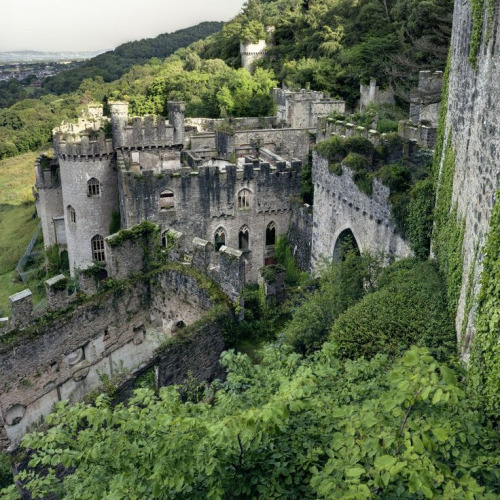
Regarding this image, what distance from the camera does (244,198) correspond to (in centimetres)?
2939

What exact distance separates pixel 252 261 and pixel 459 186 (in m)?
19.0

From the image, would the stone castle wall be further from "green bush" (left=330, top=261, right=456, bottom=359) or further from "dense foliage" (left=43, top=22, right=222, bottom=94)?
"dense foliage" (left=43, top=22, right=222, bottom=94)

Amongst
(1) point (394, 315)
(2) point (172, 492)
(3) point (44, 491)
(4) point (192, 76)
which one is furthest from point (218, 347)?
(4) point (192, 76)

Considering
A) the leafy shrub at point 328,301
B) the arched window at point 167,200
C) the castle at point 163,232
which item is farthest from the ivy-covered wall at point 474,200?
the arched window at point 167,200

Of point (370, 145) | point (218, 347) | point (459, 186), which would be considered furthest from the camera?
point (370, 145)

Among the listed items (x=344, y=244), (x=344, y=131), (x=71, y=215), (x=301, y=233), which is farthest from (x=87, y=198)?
(x=344, y=244)

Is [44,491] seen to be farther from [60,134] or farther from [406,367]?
[60,134]

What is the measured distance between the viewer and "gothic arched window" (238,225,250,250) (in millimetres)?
30123

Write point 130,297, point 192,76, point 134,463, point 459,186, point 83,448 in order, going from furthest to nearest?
point 192,76 → point 130,297 → point 459,186 → point 83,448 → point 134,463

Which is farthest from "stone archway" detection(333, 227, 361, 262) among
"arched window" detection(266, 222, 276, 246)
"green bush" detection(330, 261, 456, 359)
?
"arched window" detection(266, 222, 276, 246)

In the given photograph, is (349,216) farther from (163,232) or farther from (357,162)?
(163,232)

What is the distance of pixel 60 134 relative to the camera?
2981 cm

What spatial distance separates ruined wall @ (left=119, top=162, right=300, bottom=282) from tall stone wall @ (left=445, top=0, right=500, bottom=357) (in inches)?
625

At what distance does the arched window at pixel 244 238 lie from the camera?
3012 centimetres
